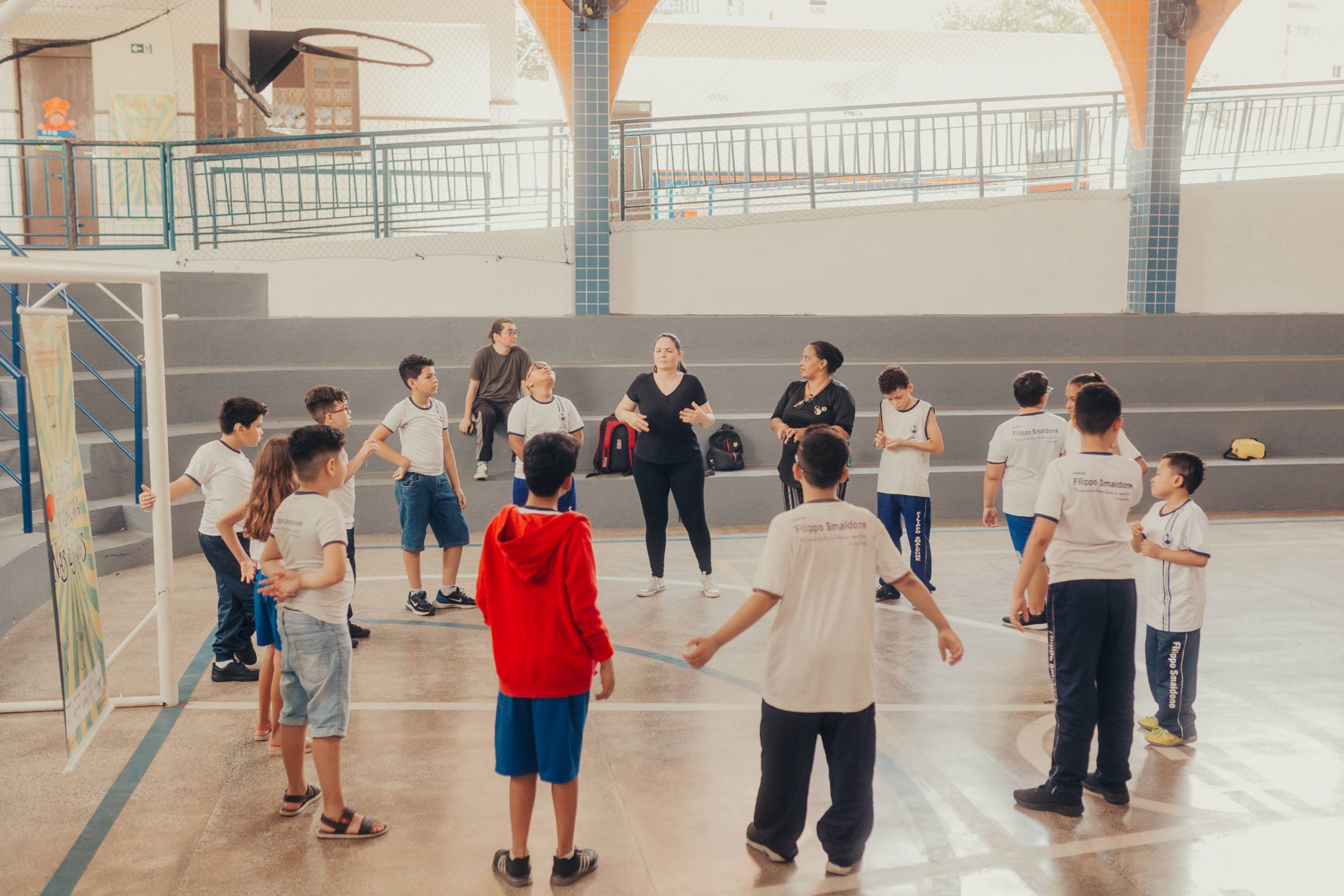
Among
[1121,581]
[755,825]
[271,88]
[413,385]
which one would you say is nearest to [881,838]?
[755,825]

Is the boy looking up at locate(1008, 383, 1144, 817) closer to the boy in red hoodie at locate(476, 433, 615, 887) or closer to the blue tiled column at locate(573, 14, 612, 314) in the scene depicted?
the boy in red hoodie at locate(476, 433, 615, 887)

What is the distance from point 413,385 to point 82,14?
455 inches

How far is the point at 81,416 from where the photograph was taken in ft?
29.9

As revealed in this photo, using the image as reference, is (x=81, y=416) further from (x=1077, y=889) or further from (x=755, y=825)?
(x=1077, y=889)

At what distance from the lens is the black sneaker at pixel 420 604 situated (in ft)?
21.6

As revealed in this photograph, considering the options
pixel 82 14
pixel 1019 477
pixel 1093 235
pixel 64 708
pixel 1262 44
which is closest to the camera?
pixel 64 708

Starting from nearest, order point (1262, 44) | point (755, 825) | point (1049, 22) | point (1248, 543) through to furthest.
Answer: point (755, 825)
point (1248, 543)
point (1262, 44)
point (1049, 22)

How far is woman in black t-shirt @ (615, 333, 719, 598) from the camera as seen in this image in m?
6.68

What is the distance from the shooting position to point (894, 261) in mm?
12203

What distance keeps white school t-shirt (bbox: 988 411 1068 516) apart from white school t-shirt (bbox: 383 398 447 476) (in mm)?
3087

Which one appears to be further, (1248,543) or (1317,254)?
(1317,254)

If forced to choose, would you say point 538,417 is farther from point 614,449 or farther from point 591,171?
point 591,171

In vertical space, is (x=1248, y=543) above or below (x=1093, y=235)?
below

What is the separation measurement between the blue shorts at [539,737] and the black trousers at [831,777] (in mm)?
585
